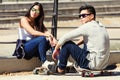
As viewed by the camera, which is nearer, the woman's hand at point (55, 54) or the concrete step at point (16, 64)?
the woman's hand at point (55, 54)

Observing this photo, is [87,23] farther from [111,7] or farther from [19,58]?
[111,7]

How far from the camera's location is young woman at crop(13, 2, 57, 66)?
305 inches

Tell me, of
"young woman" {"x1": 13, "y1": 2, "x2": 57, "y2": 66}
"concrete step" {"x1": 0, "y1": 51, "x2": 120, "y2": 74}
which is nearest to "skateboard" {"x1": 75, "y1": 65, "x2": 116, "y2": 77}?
"young woman" {"x1": 13, "y1": 2, "x2": 57, "y2": 66}

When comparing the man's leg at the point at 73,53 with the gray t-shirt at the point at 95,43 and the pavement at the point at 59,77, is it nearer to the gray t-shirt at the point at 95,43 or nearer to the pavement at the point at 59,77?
the gray t-shirt at the point at 95,43

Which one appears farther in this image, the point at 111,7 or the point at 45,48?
the point at 111,7

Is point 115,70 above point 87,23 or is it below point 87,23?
below

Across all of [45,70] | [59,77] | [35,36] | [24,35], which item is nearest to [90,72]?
[59,77]

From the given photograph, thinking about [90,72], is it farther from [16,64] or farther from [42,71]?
[16,64]

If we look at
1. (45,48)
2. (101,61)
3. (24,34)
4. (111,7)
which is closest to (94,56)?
(101,61)

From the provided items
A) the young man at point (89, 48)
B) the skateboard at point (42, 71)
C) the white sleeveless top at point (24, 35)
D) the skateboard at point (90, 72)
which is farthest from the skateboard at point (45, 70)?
the white sleeveless top at point (24, 35)

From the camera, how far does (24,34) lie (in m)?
7.99

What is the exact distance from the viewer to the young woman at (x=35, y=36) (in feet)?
25.4

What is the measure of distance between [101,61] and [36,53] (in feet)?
3.84

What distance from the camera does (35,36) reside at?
7910 millimetres
